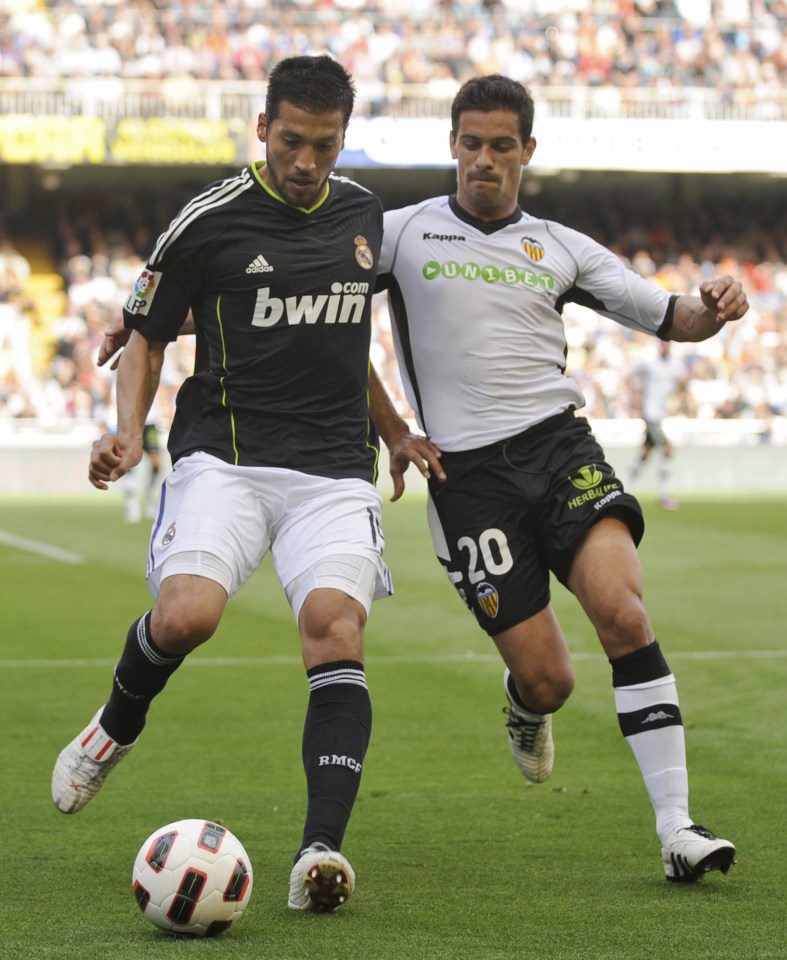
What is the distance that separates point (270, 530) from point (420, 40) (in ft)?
93.2

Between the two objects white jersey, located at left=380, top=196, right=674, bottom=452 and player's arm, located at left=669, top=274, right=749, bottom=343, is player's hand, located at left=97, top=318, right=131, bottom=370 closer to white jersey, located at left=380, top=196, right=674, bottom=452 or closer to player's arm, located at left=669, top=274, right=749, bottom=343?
white jersey, located at left=380, top=196, right=674, bottom=452

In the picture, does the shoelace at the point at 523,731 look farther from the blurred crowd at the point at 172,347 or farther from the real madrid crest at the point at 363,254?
the blurred crowd at the point at 172,347

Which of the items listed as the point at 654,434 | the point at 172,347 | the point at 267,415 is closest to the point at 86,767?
the point at 267,415

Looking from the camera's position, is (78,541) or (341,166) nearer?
(78,541)

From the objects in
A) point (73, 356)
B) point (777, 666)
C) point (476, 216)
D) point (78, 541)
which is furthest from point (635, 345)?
point (476, 216)

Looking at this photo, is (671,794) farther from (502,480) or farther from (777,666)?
(777,666)

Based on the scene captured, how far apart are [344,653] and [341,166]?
90.3ft

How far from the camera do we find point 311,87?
14.5 ft

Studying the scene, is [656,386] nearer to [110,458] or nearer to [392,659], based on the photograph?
[392,659]

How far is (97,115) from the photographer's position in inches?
1130

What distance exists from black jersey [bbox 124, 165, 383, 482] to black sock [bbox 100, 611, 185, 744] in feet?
1.86

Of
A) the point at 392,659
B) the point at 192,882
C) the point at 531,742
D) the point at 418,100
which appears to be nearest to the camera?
the point at 192,882

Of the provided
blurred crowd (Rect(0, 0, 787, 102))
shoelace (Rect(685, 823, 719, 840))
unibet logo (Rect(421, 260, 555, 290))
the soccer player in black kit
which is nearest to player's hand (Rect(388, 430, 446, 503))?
the soccer player in black kit

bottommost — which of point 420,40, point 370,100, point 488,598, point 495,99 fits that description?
point 370,100
